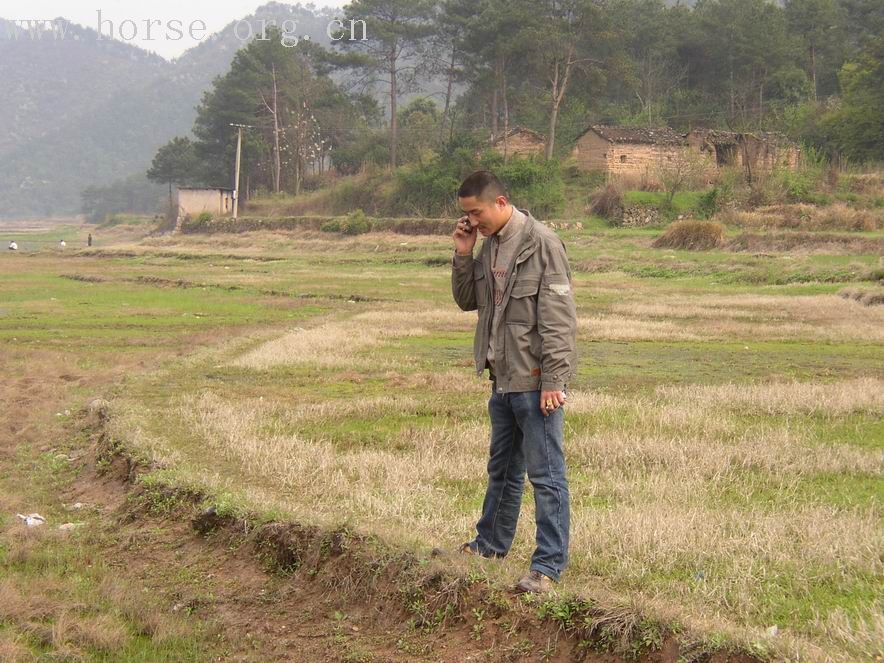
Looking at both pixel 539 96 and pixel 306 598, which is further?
pixel 539 96

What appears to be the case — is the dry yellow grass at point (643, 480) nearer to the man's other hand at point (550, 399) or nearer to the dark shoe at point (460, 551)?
the dark shoe at point (460, 551)

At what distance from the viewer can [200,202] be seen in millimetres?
71938

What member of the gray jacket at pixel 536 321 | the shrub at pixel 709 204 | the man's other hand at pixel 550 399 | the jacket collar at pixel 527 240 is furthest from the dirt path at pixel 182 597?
the shrub at pixel 709 204

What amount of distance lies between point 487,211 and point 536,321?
71 cm

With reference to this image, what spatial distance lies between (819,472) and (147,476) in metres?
6.02

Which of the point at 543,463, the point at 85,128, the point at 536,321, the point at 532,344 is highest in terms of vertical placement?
the point at 85,128

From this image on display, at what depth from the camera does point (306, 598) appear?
6480mm

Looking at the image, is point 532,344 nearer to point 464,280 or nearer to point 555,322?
point 555,322

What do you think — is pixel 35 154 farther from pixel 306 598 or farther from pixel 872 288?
pixel 306 598

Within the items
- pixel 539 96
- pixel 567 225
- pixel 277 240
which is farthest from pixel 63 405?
pixel 539 96

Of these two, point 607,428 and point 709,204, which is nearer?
point 607,428

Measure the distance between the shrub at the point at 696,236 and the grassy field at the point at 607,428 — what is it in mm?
10179

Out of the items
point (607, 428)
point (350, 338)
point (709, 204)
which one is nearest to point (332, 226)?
point (709, 204)

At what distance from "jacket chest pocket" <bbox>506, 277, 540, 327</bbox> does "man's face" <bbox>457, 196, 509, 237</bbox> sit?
1.29ft
